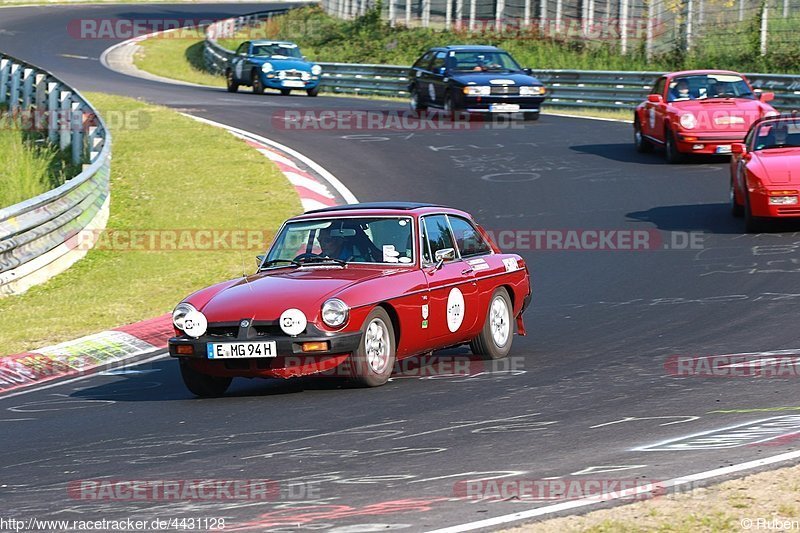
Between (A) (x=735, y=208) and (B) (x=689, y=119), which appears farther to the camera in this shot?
(B) (x=689, y=119)

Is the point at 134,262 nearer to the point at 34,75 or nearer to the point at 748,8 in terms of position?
the point at 34,75

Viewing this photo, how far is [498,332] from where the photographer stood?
10992 mm

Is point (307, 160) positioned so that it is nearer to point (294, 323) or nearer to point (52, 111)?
point (52, 111)

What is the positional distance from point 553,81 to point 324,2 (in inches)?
1048

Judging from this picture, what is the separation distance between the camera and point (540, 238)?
1730 cm

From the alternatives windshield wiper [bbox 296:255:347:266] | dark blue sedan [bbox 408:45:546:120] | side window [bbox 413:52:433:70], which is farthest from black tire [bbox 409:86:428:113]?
windshield wiper [bbox 296:255:347:266]

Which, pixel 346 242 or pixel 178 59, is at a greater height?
pixel 346 242

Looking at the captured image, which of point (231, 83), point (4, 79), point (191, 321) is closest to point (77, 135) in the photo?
point (4, 79)

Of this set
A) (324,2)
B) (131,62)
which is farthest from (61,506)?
(324,2)

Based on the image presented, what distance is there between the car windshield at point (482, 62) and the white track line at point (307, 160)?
4.84m

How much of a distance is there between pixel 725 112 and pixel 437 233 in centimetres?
1220

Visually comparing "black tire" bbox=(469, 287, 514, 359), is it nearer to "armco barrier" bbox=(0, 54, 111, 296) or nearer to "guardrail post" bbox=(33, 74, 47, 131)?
"armco barrier" bbox=(0, 54, 111, 296)

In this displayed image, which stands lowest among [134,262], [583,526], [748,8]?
[134,262]

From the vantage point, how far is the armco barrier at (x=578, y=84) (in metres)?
27.9
